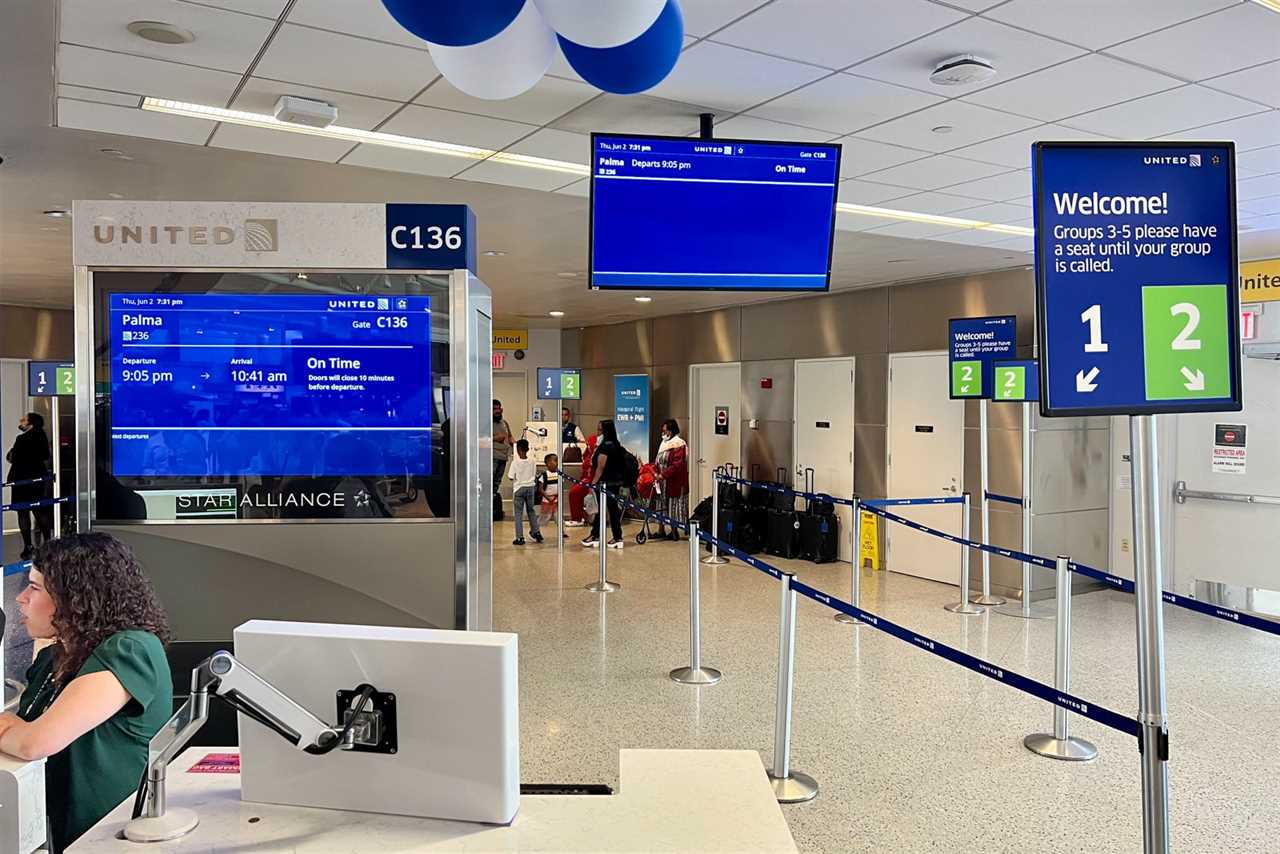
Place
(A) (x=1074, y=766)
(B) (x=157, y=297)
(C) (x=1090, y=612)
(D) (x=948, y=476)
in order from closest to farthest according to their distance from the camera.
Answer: (B) (x=157, y=297)
(A) (x=1074, y=766)
(C) (x=1090, y=612)
(D) (x=948, y=476)

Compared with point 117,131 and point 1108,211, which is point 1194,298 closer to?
point 1108,211

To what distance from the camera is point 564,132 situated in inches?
181

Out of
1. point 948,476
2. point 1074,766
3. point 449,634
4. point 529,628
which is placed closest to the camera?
point 449,634

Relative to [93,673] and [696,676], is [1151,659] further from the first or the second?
[696,676]

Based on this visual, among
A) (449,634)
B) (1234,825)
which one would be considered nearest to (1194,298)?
(449,634)

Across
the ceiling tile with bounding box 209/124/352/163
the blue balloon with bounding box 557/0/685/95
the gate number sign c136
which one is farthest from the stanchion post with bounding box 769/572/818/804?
the ceiling tile with bounding box 209/124/352/163

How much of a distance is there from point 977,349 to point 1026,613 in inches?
86.6

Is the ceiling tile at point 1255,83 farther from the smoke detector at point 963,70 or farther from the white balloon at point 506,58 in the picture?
the white balloon at point 506,58

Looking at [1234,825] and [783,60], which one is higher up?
[783,60]

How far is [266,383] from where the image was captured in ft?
11.7

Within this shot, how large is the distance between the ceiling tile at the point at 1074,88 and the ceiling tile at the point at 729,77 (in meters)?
0.83

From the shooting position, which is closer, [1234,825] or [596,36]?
[596,36]

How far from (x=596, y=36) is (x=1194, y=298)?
154 centimetres

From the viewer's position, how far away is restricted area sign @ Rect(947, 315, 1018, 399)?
7898 mm
